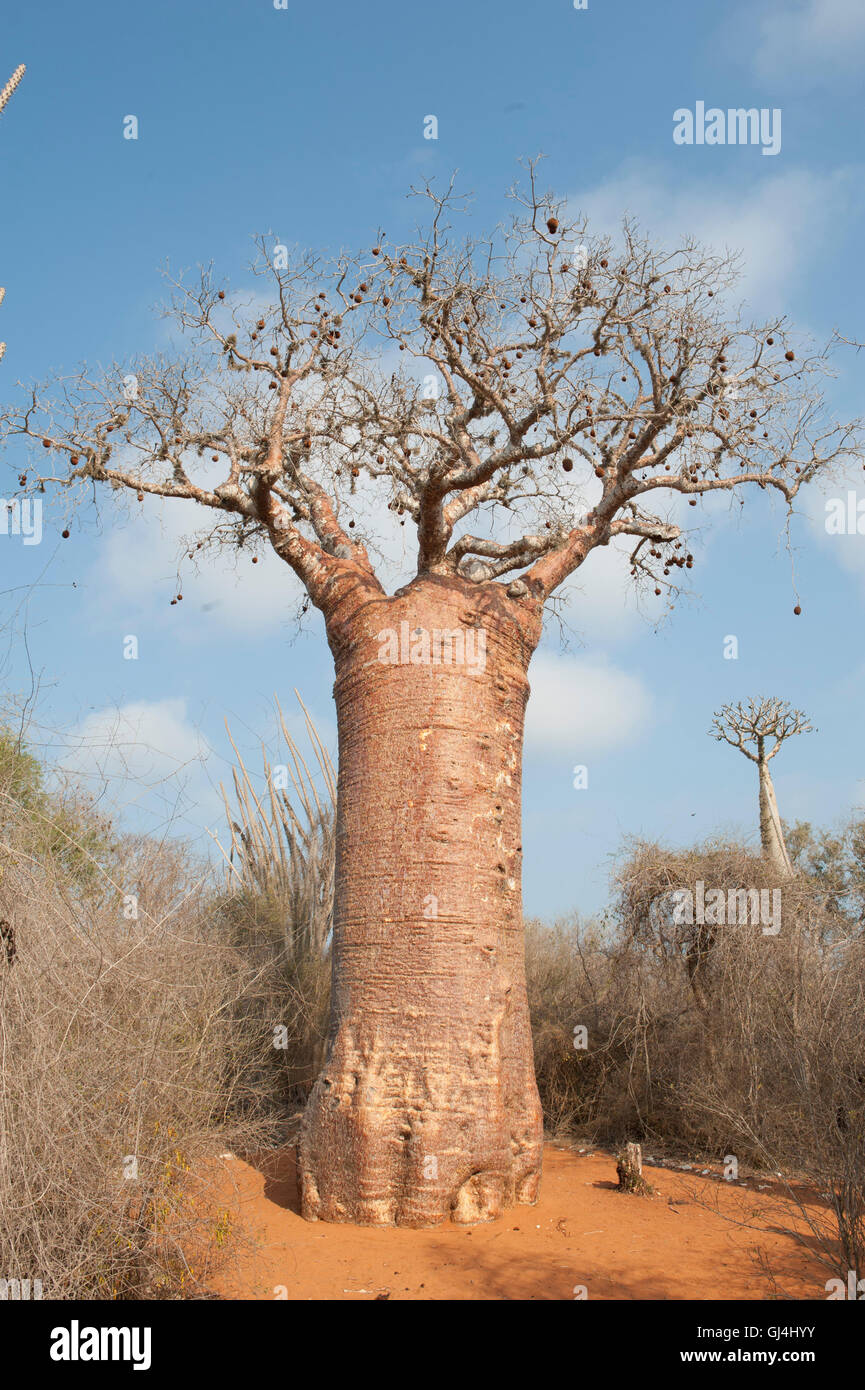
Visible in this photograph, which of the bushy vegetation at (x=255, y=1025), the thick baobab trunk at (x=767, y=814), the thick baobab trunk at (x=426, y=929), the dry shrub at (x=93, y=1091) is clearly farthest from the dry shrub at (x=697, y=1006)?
the dry shrub at (x=93, y=1091)

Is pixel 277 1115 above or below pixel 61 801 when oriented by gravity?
below

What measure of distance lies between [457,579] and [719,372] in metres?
2.03

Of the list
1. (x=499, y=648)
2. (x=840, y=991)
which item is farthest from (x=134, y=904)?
(x=840, y=991)

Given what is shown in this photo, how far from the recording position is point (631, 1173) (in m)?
5.54

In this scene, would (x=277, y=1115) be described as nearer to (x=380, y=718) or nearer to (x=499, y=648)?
(x=380, y=718)

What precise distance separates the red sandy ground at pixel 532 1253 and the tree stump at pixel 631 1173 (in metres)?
0.10

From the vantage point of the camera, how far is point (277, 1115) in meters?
6.62

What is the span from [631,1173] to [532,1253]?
4.82 ft

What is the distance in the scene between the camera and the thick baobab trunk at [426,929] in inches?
185

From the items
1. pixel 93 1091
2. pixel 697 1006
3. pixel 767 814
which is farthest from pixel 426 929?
pixel 767 814

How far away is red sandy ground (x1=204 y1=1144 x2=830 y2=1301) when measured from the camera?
12.6 ft

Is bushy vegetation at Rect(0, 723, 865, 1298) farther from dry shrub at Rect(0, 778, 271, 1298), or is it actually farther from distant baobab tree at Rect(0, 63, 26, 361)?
distant baobab tree at Rect(0, 63, 26, 361)

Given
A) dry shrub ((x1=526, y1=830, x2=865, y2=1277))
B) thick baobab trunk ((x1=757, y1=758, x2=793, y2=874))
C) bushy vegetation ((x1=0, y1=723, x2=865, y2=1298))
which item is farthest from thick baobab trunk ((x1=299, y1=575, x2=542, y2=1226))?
thick baobab trunk ((x1=757, y1=758, x2=793, y2=874))

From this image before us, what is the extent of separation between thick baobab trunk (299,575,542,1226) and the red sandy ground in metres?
0.23
